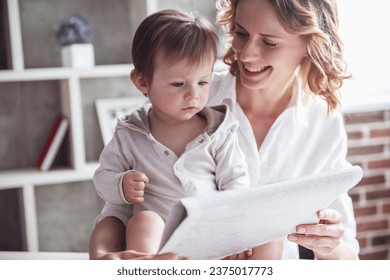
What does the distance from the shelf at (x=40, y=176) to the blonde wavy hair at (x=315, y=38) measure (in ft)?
2.42

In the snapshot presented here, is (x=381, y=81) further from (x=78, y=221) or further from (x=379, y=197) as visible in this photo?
(x=78, y=221)

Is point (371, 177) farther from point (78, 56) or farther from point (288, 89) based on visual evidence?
point (78, 56)

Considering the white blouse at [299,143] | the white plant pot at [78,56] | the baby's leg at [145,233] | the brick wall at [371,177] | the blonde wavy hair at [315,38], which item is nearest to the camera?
the baby's leg at [145,233]

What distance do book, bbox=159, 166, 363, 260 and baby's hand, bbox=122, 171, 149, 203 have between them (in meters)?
0.14

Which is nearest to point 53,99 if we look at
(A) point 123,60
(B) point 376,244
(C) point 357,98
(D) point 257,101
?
(A) point 123,60

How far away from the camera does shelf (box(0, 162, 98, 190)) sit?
1892mm

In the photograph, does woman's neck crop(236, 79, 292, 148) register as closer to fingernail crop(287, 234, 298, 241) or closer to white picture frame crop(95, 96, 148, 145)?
fingernail crop(287, 234, 298, 241)

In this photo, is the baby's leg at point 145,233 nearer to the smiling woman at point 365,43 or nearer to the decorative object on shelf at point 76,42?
the smiling woman at point 365,43

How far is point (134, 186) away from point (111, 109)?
1.01 meters

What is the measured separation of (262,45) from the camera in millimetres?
1349

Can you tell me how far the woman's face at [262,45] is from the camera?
52.2 inches

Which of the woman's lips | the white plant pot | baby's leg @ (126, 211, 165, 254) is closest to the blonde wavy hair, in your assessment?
the woman's lips

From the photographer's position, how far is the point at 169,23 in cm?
109

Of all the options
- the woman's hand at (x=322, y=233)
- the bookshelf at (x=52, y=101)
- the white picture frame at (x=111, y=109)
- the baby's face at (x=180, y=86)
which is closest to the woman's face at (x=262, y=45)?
the baby's face at (x=180, y=86)
